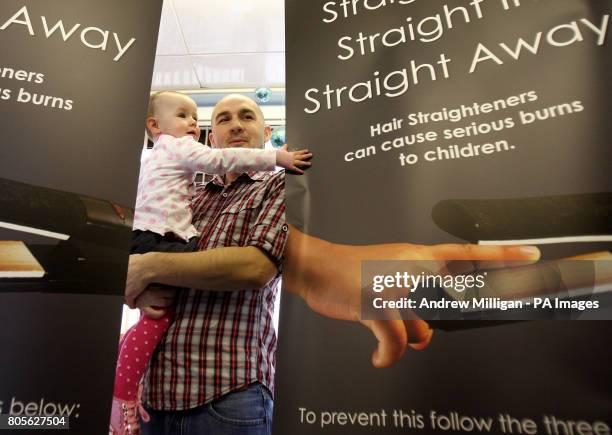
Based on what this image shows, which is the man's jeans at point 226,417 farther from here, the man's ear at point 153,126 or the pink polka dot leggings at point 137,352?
the man's ear at point 153,126

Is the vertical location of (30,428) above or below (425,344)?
below

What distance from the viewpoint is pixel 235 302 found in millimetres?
1443

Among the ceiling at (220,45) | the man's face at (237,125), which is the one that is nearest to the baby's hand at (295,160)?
the man's face at (237,125)

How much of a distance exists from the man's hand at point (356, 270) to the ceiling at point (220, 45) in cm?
239

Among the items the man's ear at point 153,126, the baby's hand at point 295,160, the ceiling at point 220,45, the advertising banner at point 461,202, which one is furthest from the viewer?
the ceiling at point 220,45

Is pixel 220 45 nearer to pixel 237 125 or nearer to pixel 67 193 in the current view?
pixel 237 125

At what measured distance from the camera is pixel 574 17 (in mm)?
1130

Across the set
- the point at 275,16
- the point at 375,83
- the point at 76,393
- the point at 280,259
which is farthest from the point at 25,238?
the point at 275,16

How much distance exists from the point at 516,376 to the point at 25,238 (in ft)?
3.80

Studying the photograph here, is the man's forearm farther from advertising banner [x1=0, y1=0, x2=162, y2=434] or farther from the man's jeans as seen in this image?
the man's jeans

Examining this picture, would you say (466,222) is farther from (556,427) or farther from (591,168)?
(556,427)

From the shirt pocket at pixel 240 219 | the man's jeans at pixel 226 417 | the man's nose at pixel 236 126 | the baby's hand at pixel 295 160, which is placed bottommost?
the man's jeans at pixel 226 417

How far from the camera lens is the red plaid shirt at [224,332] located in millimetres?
1353

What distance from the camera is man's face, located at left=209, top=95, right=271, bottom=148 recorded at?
1770 millimetres
